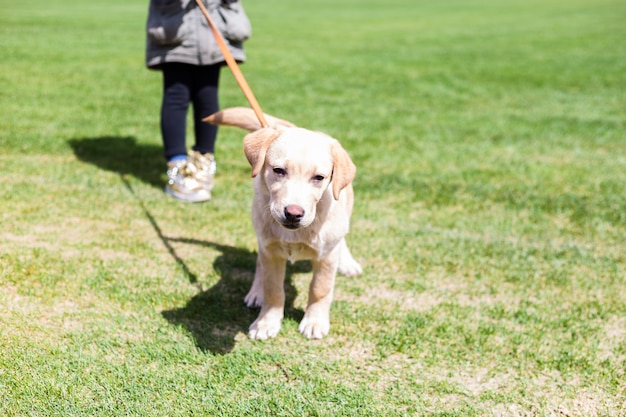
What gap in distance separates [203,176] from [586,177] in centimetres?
356

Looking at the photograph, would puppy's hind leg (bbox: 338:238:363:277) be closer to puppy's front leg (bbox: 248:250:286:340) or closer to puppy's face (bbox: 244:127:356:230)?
puppy's front leg (bbox: 248:250:286:340)

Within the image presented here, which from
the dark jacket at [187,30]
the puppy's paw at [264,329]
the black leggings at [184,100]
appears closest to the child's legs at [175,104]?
the black leggings at [184,100]

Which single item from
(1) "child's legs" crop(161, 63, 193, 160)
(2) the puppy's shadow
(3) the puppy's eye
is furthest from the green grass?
(3) the puppy's eye

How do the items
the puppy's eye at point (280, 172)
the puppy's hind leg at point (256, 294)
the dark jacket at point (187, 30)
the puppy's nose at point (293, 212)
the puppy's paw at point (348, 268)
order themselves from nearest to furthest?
the puppy's nose at point (293, 212)
the puppy's eye at point (280, 172)
the puppy's hind leg at point (256, 294)
the puppy's paw at point (348, 268)
the dark jacket at point (187, 30)

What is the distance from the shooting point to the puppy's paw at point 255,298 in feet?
→ 10.9

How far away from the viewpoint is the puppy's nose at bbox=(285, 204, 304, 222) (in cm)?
248

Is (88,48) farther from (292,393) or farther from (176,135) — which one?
(292,393)

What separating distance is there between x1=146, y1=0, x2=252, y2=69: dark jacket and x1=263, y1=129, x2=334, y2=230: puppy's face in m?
2.24

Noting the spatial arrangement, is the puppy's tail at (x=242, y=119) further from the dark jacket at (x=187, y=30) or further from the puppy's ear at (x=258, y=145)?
the dark jacket at (x=187, y=30)

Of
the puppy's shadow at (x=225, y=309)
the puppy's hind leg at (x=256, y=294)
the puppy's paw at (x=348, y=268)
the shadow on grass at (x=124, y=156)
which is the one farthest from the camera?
the shadow on grass at (x=124, y=156)

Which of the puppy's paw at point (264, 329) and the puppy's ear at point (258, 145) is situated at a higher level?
the puppy's ear at point (258, 145)

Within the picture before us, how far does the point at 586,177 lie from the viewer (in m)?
5.69

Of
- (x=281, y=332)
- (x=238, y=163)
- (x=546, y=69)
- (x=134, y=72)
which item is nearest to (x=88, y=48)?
(x=134, y=72)

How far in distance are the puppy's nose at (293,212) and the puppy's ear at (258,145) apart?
0.27m
